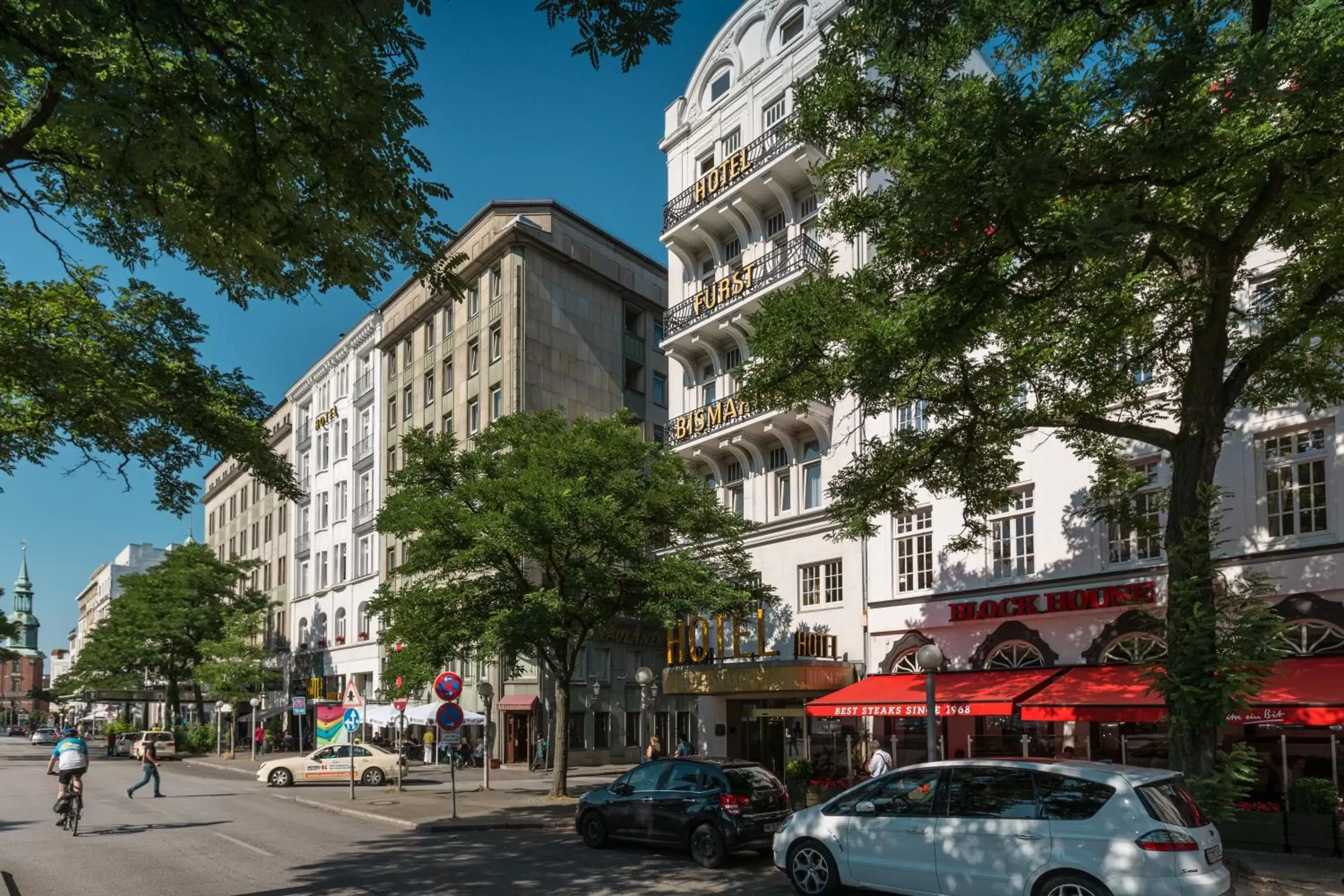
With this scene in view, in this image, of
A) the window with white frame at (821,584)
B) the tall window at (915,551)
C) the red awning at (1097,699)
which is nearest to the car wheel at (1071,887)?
the red awning at (1097,699)

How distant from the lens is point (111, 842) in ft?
56.6

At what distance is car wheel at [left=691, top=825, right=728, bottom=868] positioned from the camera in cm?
1442

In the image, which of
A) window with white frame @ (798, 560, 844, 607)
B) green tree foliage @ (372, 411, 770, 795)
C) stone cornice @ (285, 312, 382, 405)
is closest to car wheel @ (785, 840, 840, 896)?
green tree foliage @ (372, 411, 770, 795)

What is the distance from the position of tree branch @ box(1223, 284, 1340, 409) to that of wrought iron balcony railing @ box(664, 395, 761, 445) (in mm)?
15206

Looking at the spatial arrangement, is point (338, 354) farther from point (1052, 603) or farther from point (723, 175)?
point (1052, 603)

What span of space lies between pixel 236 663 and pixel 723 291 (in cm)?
3484

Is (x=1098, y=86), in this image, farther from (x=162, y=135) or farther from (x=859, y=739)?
(x=859, y=739)

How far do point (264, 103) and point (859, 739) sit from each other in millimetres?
20952

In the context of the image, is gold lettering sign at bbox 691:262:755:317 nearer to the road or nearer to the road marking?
the road

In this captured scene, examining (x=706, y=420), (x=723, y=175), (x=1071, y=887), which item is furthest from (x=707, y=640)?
(x=1071, y=887)

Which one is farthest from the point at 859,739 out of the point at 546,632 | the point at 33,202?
the point at 33,202

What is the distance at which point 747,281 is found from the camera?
29.1 meters

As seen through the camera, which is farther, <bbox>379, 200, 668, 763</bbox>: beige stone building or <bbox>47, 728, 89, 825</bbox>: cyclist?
<bbox>379, 200, 668, 763</bbox>: beige stone building

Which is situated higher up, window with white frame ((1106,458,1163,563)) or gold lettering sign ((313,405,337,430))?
gold lettering sign ((313,405,337,430))
